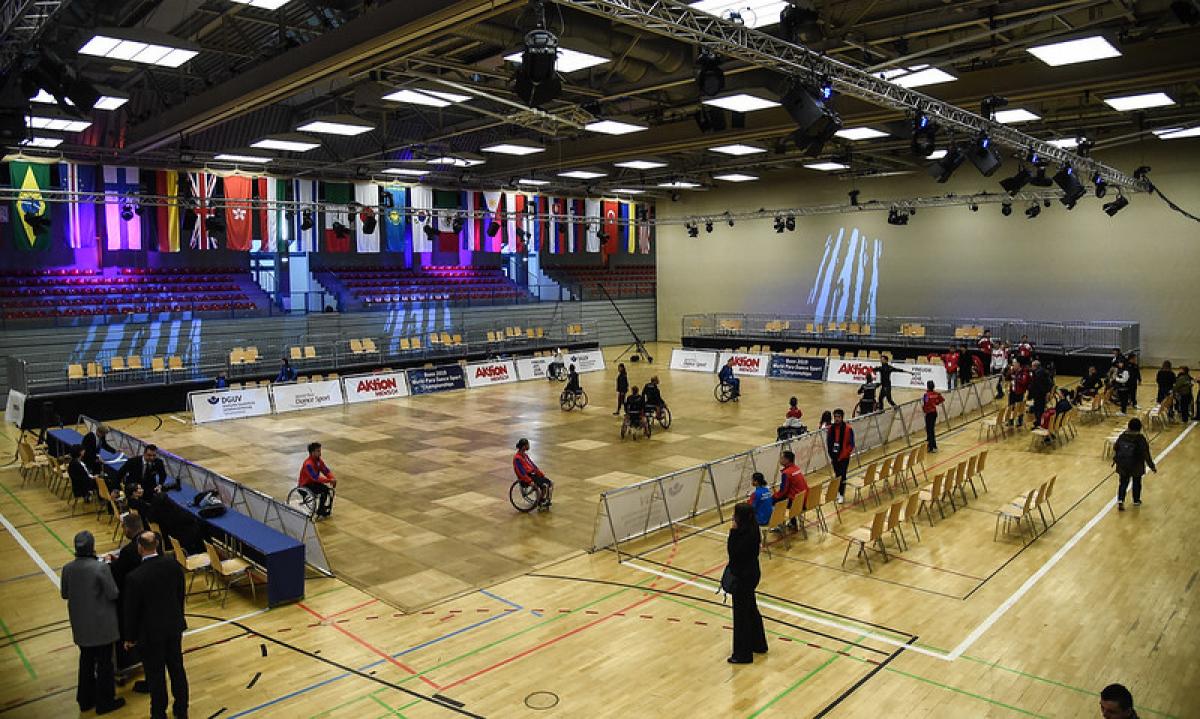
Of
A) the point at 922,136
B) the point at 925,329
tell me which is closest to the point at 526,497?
the point at 922,136

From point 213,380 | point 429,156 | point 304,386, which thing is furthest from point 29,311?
point 429,156

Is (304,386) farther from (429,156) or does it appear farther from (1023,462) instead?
(1023,462)

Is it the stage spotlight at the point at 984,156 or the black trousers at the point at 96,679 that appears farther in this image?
the stage spotlight at the point at 984,156

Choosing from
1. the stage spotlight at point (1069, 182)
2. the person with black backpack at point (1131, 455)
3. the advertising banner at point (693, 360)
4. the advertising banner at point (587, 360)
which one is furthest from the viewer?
the advertising banner at point (587, 360)

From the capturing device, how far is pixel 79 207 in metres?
26.4

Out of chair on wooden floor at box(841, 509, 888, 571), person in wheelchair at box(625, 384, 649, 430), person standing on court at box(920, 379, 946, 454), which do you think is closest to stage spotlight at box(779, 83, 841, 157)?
chair on wooden floor at box(841, 509, 888, 571)

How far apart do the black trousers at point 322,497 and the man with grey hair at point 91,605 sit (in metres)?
5.79

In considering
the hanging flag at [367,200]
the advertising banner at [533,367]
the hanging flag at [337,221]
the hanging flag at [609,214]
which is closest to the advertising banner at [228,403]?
the hanging flag at [337,221]

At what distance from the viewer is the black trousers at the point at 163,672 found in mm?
6586

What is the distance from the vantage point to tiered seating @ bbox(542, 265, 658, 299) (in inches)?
1662

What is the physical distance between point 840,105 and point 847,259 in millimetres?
17467

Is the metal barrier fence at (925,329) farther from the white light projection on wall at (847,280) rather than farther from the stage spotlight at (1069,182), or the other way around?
the stage spotlight at (1069,182)

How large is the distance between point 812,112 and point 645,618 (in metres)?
7.35

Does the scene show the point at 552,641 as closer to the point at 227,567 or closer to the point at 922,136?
the point at 227,567
